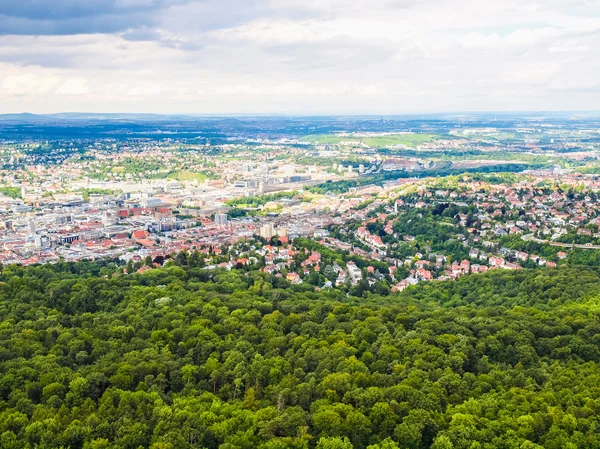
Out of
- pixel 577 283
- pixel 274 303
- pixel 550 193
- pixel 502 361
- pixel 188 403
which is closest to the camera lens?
pixel 188 403

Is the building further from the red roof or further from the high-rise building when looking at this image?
the red roof

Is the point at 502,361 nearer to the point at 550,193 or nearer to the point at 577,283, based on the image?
the point at 577,283

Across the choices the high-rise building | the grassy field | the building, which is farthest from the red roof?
the grassy field

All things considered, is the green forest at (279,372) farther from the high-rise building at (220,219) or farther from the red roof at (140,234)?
the high-rise building at (220,219)

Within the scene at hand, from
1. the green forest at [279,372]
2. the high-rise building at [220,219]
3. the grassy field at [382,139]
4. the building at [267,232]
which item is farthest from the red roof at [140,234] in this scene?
the grassy field at [382,139]

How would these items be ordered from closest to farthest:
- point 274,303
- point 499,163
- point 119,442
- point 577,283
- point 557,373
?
point 119,442 → point 557,373 → point 274,303 → point 577,283 → point 499,163

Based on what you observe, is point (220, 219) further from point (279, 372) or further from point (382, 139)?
point (382, 139)

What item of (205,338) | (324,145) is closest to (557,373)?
(205,338)
